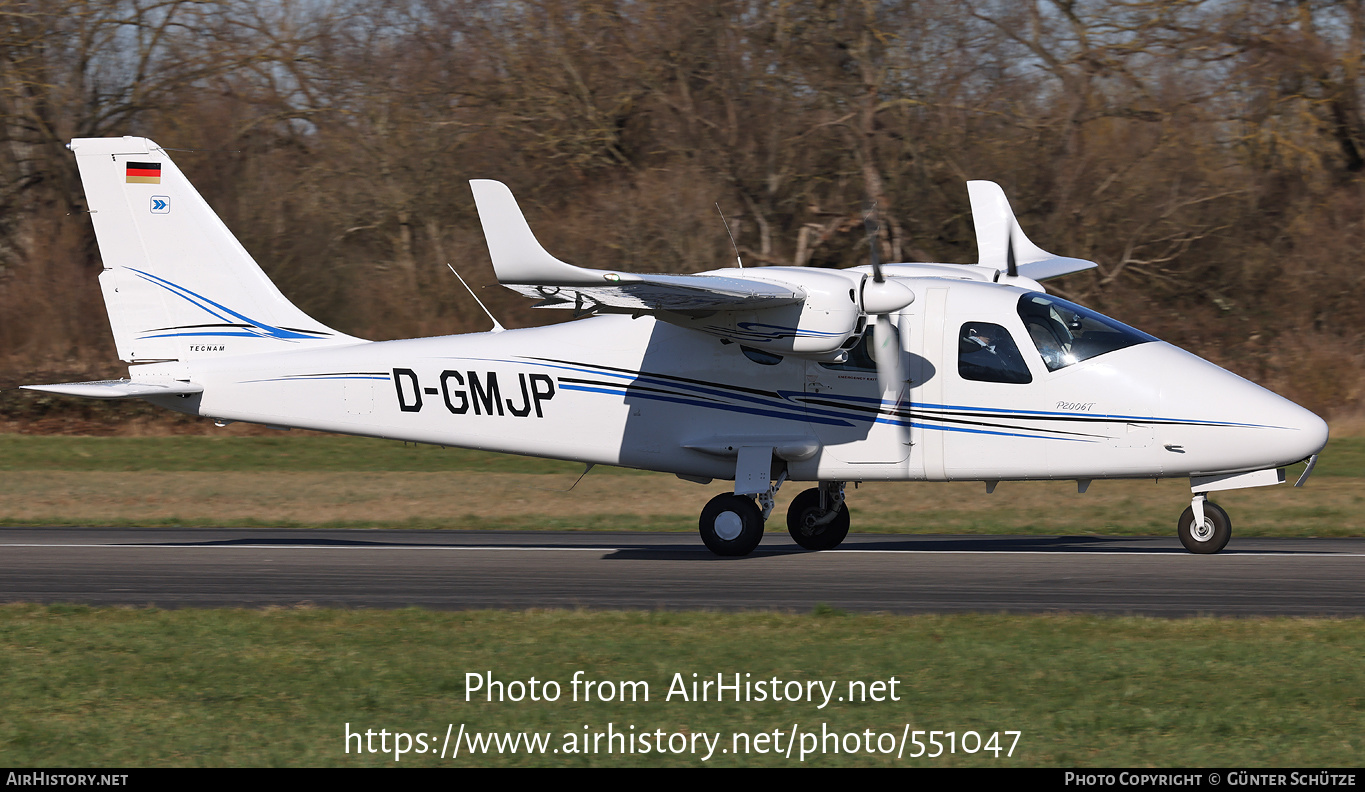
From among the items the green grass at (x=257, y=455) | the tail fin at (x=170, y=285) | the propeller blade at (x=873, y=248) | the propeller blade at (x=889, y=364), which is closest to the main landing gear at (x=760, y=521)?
the propeller blade at (x=889, y=364)

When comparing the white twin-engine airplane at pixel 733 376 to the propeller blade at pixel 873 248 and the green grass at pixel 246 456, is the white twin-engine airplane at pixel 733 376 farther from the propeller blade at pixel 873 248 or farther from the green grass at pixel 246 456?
the green grass at pixel 246 456

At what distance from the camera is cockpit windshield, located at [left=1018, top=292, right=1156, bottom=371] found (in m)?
13.4

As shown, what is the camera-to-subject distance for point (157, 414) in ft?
92.7

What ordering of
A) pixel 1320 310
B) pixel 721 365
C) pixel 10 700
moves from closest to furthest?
pixel 10 700 → pixel 721 365 → pixel 1320 310

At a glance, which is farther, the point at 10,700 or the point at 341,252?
the point at 341,252

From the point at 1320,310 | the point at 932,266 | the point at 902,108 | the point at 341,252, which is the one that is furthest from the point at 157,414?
the point at 1320,310

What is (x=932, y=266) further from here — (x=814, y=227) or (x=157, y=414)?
(x=157, y=414)

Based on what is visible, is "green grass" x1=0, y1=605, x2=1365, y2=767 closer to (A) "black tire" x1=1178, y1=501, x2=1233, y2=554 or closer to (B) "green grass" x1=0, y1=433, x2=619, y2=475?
(A) "black tire" x1=1178, y1=501, x2=1233, y2=554

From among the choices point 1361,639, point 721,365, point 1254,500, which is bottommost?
point 1254,500

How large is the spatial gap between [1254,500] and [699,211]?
1312 centimetres

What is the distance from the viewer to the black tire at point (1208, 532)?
1358cm

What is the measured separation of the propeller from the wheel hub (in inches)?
77.2

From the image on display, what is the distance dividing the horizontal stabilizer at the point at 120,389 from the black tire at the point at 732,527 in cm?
574

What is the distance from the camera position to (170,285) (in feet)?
50.8
